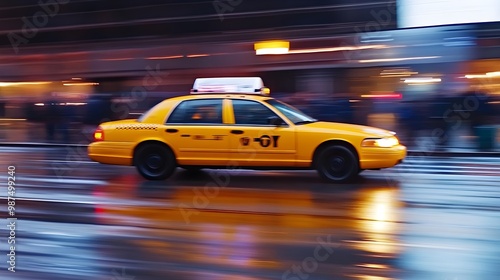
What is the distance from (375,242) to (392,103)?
38.9 feet

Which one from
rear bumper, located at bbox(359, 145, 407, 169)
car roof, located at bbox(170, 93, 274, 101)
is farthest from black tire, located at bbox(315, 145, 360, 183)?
car roof, located at bbox(170, 93, 274, 101)

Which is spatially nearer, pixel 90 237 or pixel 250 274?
pixel 250 274

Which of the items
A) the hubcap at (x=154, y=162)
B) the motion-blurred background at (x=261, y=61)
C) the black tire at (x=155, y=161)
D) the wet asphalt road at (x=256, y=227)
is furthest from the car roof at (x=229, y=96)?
the motion-blurred background at (x=261, y=61)

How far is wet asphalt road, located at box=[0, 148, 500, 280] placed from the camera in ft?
16.9


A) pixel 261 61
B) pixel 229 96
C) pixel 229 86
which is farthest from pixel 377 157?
pixel 261 61

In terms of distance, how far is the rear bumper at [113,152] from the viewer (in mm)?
10352

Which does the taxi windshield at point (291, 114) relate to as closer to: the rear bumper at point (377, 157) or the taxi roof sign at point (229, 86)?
the taxi roof sign at point (229, 86)

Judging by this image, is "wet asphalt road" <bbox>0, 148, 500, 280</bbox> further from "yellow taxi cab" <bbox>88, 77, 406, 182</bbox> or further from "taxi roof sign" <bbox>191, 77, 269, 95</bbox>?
"taxi roof sign" <bbox>191, 77, 269, 95</bbox>

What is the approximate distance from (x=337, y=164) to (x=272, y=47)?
10.7 metres

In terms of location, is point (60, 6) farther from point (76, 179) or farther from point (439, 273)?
point (439, 273)

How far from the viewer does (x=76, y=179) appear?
35.4 feet

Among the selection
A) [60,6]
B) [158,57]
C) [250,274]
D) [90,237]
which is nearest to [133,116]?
[158,57]

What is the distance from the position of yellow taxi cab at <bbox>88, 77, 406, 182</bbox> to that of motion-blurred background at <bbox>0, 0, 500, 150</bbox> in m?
6.68

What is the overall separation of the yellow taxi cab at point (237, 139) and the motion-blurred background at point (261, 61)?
668cm
